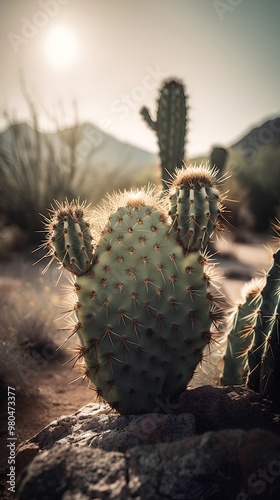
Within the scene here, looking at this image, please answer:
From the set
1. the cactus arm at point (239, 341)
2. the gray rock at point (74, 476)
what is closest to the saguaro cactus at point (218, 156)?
the cactus arm at point (239, 341)

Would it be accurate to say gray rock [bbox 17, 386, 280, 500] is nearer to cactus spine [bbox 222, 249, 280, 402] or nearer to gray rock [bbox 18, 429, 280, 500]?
gray rock [bbox 18, 429, 280, 500]

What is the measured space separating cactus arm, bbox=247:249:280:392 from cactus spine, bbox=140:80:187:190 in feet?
8.59

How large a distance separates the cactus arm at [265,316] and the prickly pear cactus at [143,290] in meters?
0.33

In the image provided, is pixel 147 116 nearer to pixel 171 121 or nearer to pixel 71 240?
pixel 171 121

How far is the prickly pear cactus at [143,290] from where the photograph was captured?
9.46ft

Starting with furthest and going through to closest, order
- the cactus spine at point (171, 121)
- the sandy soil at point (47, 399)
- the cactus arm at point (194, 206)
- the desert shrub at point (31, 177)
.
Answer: the desert shrub at point (31, 177)
the cactus spine at point (171, 121)
the sandy soil at point (47, 399)
the cactus arm at point (194, 206)

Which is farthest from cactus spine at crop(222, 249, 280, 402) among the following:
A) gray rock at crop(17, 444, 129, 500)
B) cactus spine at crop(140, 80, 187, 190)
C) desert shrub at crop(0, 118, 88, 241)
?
desert shrub at crop(0, 118, 88, 241)

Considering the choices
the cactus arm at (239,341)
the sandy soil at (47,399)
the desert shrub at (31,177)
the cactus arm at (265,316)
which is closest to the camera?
the cactus arm at (265,316)

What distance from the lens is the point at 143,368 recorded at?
2939 mm

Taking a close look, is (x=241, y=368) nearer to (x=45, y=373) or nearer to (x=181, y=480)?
(x=181, y=480)

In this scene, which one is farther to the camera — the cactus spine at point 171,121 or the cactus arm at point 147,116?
the cactus arm at point 147,116

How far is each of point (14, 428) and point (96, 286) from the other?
68.7 inches

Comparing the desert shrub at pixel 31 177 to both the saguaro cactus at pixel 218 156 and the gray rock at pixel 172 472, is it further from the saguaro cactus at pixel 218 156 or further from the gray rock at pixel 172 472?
the gray rock at pixel 172 472

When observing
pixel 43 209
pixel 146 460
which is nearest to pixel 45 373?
pixel 146 460
